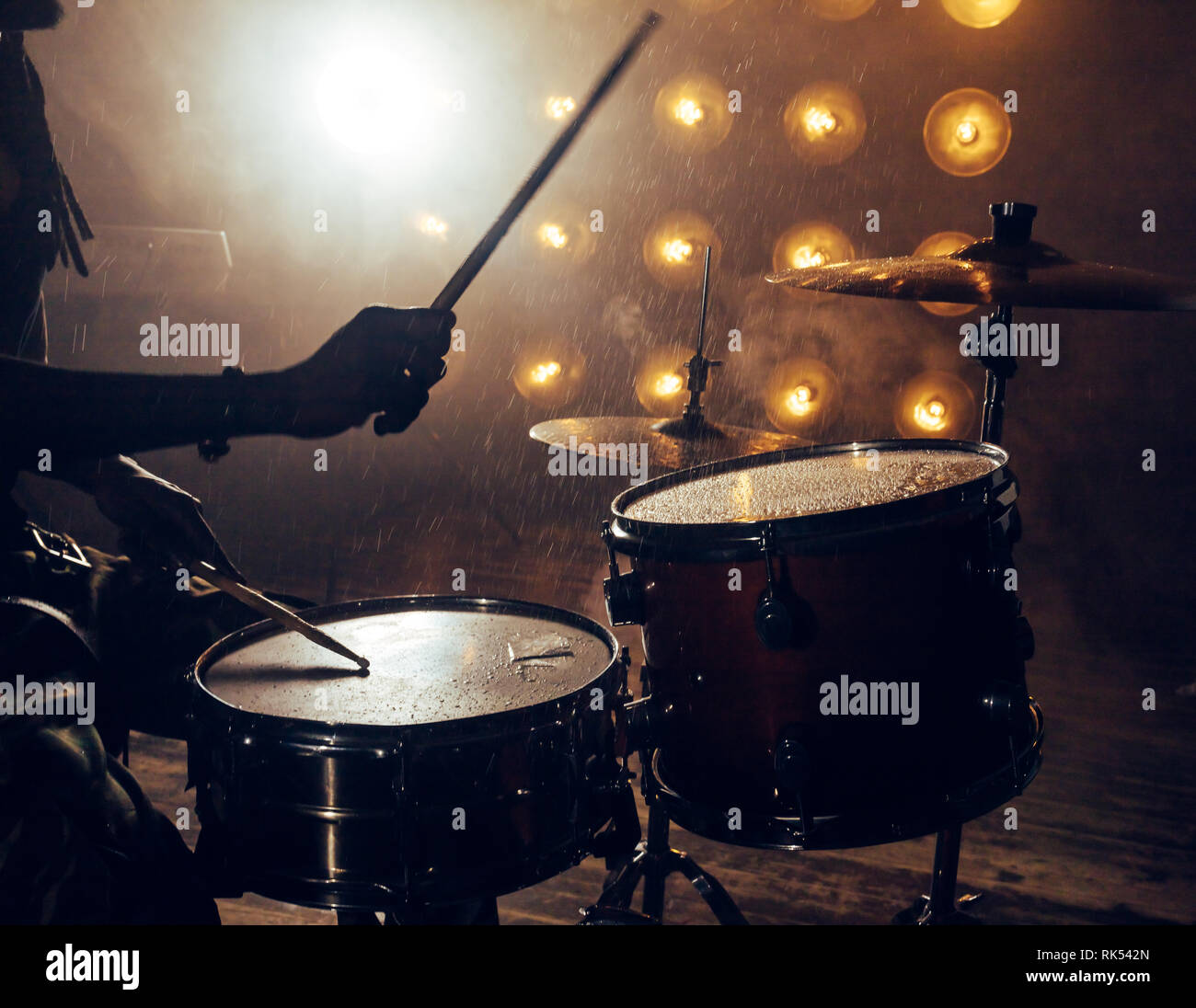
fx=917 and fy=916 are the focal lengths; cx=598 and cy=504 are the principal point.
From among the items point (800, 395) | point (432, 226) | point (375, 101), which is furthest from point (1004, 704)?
point (375, 101)

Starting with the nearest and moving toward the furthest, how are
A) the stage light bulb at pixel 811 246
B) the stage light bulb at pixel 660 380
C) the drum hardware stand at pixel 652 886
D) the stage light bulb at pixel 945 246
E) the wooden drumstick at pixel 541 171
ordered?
the wooden drumstick at pixel 541 171 < the drum hardware stand at pixel 652 886 < the stage light bulb at pixel 945 246 < the stage light bulb at pixel 811 246 < the stage light bulb at pixel 660 380

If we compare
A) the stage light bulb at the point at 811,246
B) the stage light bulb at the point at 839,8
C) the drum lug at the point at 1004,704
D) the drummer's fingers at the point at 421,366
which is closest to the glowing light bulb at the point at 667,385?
the stage light bulb at the point at 811,246

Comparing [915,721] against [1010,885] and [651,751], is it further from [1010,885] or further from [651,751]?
[1010,885]

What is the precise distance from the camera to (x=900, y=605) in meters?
1.53

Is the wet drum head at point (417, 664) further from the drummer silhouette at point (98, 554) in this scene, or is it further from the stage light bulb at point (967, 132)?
the stage light bulb at point (967, 132)

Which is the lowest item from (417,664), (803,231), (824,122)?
(417,664)

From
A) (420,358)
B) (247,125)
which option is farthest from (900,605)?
(247,125)

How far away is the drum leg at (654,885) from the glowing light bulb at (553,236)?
4.39 m

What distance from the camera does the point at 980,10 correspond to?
4.55 m

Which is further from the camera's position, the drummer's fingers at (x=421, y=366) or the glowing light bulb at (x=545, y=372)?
the glowing light bulb at (x=545, y=372)

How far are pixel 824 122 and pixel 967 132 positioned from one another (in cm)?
74

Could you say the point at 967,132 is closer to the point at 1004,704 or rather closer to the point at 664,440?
the point at 664,440

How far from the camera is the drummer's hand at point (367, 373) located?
1.28m

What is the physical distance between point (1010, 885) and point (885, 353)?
10.4ft
